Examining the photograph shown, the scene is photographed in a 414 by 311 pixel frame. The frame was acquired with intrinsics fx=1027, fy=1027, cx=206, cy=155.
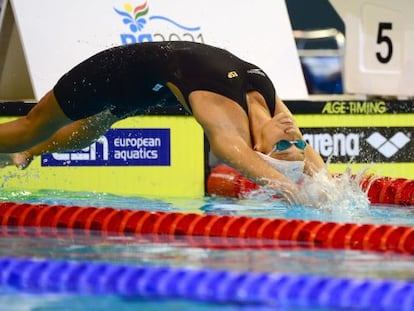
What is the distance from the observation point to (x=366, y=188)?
596 cm

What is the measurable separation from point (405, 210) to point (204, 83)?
1436mm

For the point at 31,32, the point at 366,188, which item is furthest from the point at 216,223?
the point at 31,32

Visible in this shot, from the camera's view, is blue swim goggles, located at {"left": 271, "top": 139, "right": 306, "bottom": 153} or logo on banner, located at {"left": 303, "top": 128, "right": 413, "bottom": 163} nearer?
blue swim goggles, located at {"left": 271, "top": 139, "right": 306, "bottom": 153}

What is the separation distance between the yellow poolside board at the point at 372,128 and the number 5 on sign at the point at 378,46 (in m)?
0.51

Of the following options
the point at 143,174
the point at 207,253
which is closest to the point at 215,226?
the point at 207,253

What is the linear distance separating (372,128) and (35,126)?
268cm

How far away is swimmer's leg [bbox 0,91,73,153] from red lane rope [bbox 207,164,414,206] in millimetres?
1443

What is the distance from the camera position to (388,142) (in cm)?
690

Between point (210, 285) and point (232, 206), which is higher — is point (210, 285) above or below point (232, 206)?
above

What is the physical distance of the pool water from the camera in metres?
2.81

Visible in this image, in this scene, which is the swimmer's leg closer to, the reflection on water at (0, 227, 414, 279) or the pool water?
the pool water

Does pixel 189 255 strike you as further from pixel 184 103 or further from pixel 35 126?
pixel 35 126

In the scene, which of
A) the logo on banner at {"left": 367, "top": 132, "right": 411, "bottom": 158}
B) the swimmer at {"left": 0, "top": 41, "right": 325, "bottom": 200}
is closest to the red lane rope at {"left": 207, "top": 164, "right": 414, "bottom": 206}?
the logo on banner at {"left": 367, "top": 132, "right": 411, "bottom": 158}

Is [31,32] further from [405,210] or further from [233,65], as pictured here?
[405,210]
